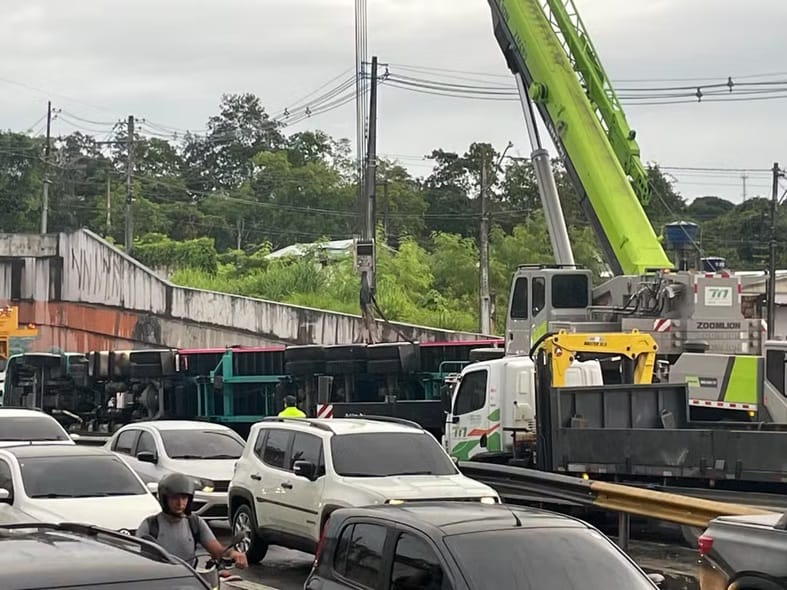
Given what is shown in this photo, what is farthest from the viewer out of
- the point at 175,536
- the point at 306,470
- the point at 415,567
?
the point at 306,470

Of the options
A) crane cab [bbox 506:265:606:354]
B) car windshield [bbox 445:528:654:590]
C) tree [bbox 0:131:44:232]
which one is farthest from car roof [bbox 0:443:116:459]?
tree [bbox 0:131:44:232]

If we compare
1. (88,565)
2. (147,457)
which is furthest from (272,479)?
(88,565)

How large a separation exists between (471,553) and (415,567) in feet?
1.20

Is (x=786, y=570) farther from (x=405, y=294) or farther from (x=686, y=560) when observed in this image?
(x=405, y=294)

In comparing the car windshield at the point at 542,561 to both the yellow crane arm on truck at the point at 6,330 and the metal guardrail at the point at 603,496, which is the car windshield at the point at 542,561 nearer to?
the metal guardrail at the point at 603,496

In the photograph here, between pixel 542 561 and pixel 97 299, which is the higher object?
pixel 97 299

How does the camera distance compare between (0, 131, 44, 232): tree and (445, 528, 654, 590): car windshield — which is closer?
(445, 528, 654, 590): car windshield

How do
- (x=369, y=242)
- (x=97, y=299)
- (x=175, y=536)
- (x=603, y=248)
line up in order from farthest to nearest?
(x=97, y=299) → (x=369, y=242) → (x=603, y=248) → (x=175, y=536)

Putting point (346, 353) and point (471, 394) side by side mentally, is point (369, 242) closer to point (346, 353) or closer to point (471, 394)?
point (346, 353)

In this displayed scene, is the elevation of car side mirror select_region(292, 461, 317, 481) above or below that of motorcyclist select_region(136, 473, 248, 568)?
below

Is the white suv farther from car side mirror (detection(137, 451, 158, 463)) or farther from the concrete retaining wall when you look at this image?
the concrete retaining wall

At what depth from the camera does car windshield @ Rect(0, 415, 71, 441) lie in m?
18.6

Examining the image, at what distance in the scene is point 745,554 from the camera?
27.3 feet

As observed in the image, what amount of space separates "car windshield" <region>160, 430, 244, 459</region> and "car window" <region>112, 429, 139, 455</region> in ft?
1.96
